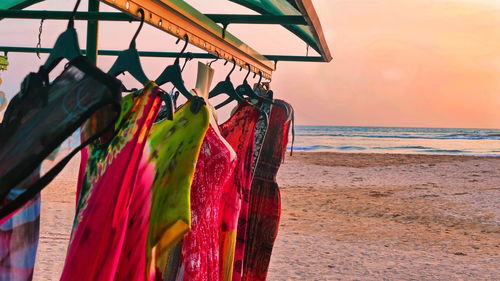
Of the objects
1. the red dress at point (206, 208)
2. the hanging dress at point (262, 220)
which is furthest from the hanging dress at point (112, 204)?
the hanging dress at point (262, 220)

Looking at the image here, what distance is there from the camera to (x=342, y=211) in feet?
34.4

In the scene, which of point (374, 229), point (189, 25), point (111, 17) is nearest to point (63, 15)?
point (111, 17)

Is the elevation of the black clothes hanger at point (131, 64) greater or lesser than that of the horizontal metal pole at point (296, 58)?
lesser

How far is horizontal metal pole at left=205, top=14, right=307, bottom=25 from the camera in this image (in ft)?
7.30

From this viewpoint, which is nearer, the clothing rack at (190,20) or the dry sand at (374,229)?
the clothing rack at (190,20)

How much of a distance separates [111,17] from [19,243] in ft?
2.98

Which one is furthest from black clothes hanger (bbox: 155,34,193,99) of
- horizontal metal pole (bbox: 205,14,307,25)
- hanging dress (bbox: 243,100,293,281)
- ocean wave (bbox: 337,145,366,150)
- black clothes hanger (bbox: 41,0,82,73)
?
ocean wave (bbox: 337,145,366,150)

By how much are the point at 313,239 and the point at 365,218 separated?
232 cm

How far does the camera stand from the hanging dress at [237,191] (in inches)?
79.4

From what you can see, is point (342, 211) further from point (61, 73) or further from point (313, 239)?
point (61, 73)

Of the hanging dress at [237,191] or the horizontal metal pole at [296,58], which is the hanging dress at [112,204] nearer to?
the hanging dress at [237,191]

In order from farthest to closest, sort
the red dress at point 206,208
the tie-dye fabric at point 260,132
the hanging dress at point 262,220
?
the hanging dress at point 262,220, the tie-dye fabric at point 260,132, the red dress at point 206,208

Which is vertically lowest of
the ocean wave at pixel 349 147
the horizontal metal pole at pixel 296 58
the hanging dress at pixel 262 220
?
the hanging dress at pixel 262 220

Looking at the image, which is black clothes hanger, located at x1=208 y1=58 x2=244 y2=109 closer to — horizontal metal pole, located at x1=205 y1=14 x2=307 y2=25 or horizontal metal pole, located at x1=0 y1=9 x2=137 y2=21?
horizontal metal pole, located at x1=205 y1=14 x2=307 y2=25
